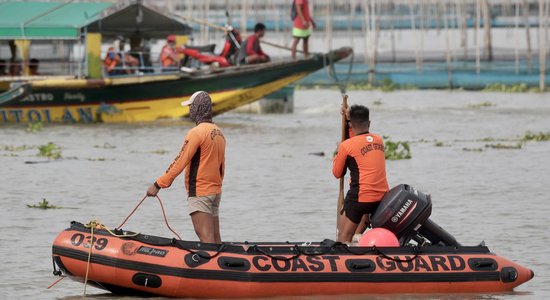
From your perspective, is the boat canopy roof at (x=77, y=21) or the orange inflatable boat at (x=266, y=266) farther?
the boat canopy roof at (x=77, y=21)

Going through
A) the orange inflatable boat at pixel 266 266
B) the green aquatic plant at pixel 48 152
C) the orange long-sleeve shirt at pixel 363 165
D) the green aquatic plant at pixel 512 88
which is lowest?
the green aquatic plant at pixel 512 88

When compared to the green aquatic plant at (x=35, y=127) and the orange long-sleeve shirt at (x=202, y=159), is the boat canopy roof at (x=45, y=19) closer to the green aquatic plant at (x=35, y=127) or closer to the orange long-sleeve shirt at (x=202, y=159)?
the green aquatic plant at (x=35, y=127)

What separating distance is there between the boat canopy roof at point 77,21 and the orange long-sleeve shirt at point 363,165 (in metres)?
15.5

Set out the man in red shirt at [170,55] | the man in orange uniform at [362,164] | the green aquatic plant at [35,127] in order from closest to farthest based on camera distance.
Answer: the man in orange uniform at [362,164], the green aquatic plant at [35,127], the man in red shirt at [170,55]

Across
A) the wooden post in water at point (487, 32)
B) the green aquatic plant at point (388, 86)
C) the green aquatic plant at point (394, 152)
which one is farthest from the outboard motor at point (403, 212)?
the wooden post in water at point (487, 32)

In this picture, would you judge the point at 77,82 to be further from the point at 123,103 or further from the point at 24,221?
the point at 24,221

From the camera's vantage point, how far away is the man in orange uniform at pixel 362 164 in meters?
10.3

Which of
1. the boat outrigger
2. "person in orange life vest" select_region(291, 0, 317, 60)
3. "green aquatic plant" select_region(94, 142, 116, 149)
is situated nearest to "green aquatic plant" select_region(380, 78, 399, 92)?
the boat outrigger

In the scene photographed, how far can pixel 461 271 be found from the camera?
9969 mm

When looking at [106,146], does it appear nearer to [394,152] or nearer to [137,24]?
[394,152]

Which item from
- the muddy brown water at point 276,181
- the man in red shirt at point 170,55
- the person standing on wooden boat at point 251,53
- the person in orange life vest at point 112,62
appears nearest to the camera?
the muddy brown water at point 276,181

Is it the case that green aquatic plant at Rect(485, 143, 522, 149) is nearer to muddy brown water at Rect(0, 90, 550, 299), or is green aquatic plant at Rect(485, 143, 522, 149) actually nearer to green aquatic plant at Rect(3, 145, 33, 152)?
muddy brown water at Rect(0, 90, 550, 299)

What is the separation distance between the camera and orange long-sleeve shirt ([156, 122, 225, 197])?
32.4 feet

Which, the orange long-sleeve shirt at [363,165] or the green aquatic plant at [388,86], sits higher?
the orange long-sleeve shirt at [363,165]
